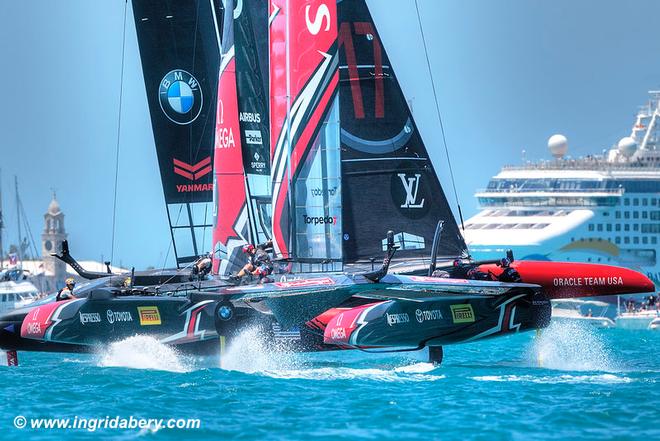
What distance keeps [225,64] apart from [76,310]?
5969mm

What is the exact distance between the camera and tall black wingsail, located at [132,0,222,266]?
2756 cm

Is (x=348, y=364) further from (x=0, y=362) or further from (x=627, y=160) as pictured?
(x=627, y=160)

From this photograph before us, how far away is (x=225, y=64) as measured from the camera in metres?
24.7

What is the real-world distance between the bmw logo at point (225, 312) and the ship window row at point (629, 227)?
4612 cm

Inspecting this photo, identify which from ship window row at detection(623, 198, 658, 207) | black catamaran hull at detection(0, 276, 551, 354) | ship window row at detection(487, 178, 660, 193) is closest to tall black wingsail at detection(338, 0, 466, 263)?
black catamaran hull at detection(0, 276, 551, 354)

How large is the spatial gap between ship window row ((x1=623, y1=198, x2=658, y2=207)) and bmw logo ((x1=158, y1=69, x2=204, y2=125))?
4295 centimetres

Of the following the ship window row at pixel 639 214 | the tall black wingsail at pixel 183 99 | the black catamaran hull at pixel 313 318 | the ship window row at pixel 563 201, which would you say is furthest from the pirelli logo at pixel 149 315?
the ship window row at pixel 639 214

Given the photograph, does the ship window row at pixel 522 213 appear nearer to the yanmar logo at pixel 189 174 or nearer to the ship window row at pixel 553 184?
the ship window row at pixel 553 184

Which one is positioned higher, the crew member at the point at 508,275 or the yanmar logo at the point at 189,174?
the yanmar logo at the point at 189,174

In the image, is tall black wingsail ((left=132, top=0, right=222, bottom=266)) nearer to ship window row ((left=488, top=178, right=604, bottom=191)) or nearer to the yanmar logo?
the yanmar logo

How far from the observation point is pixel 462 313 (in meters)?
20.4

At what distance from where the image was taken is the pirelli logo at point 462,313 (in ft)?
66.7

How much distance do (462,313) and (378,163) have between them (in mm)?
3424

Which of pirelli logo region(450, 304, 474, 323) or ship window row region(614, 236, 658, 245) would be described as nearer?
pirelli logo region(450, 304, 474, 323)
